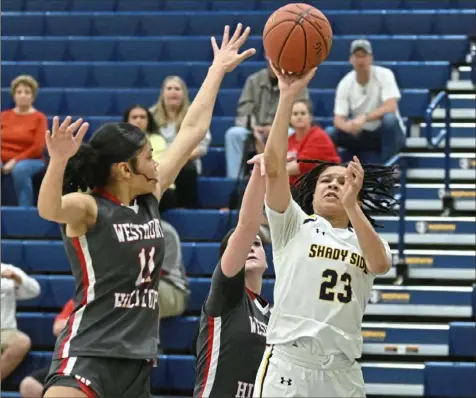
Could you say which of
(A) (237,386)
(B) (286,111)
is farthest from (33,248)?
(B) (286,111)

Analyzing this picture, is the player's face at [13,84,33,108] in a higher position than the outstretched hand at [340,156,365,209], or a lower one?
higher

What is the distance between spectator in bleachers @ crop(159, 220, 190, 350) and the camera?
7176 millimetres

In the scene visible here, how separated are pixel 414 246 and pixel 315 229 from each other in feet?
13.9

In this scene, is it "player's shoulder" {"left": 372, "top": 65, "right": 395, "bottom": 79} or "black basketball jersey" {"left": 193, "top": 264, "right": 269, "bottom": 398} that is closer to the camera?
"black basketball jersey" {"left": 193, "top": 264, "right": 269, "bottom": 398}

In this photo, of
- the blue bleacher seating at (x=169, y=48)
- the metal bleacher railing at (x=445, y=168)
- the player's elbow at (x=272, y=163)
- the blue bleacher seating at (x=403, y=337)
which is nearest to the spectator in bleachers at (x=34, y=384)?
the blue bleacher seating at (x=403, y=337)

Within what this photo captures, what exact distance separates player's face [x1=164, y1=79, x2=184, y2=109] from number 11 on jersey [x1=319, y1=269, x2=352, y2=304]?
4568 millimetres

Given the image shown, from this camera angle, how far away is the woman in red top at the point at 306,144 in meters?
7.38

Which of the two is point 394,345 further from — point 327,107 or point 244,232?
point 244,232

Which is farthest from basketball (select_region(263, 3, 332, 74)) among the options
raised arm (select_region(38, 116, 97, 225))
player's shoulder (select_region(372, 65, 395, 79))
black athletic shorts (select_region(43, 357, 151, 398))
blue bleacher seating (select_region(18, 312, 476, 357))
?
player's shoulder (select_region(372, 65, 395, 79))

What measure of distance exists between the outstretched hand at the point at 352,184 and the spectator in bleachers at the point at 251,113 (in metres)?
4.54

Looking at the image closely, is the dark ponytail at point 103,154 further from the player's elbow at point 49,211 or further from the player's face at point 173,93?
the player's face at point 173,93

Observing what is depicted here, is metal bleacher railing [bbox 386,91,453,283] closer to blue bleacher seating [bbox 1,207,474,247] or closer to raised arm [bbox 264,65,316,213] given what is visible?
blue bleacher seating [bbox 1,207,474,247]

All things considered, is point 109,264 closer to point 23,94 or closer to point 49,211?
point 49,211

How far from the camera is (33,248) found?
8.13 m
